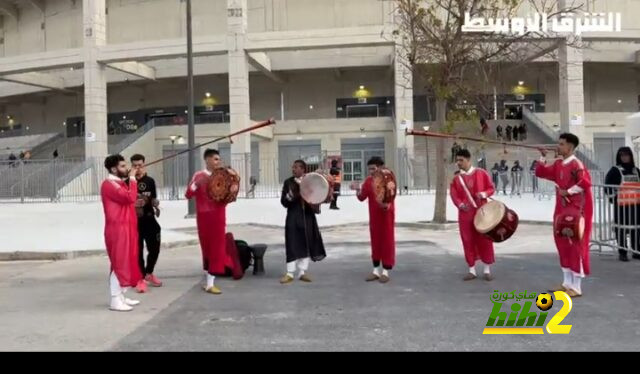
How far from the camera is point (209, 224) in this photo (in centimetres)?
795

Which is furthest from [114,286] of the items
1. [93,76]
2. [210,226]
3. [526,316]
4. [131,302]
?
[93,76]

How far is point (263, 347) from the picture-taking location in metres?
5.29

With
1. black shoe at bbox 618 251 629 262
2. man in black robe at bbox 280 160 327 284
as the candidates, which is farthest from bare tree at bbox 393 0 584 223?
man in black robe at bbox 280 160 327 284

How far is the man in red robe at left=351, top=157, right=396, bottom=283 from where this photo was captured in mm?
8406

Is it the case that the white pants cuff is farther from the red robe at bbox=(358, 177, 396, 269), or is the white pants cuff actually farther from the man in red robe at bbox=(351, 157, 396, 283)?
the red robe at bbox=(358, 177, 396, 269)

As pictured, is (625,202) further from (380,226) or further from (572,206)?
(380,226)

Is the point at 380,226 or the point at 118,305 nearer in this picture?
the point at 118,305

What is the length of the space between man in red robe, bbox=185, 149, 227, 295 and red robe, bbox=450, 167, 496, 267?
3.32 meters

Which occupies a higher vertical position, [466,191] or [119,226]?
[466,191]

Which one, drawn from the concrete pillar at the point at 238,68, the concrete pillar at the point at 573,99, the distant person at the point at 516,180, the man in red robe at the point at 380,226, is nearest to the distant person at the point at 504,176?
the distant person at the point at 516,180

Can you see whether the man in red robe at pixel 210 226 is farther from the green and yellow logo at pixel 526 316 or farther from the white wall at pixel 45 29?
the white wall at pixel 45 29

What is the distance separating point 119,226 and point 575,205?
5388 millimetres
